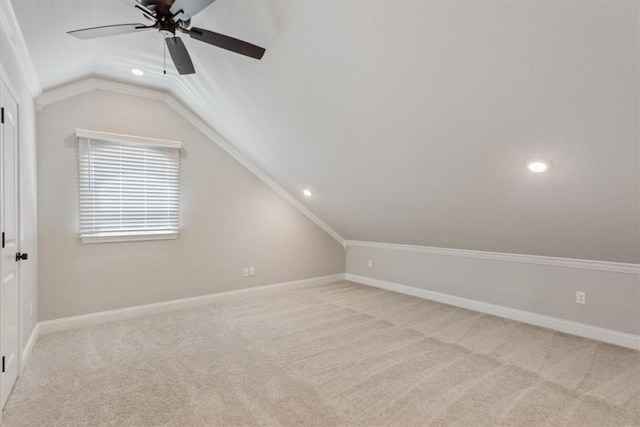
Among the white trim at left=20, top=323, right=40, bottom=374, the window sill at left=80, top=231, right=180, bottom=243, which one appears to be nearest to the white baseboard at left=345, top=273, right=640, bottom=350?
the window sill at left=80, top=231, right=180, bottom=243

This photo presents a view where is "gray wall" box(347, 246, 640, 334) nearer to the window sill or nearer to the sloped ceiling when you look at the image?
the sloped ceiling

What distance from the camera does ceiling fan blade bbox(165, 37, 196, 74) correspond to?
2006 millimetres

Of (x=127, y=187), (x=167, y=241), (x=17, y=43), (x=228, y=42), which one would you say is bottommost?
(x=167, y=241)

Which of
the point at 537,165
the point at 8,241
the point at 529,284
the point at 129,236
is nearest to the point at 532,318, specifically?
the point at 529,284

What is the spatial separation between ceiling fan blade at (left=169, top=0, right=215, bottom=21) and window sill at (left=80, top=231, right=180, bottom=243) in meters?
2.80

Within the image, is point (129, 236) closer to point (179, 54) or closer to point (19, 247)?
point (19, 247)

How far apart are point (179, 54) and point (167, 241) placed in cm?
262

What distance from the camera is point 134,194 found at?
12.8 ft

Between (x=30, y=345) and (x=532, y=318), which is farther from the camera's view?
(x=532, y=318)

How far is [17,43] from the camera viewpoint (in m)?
2.29

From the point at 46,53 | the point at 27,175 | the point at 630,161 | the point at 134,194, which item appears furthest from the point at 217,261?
the point at 630,161

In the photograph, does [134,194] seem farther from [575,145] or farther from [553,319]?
[553,319]

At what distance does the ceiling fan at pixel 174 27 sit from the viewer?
1.70 metres

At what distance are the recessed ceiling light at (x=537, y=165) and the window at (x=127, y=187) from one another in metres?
3.79
